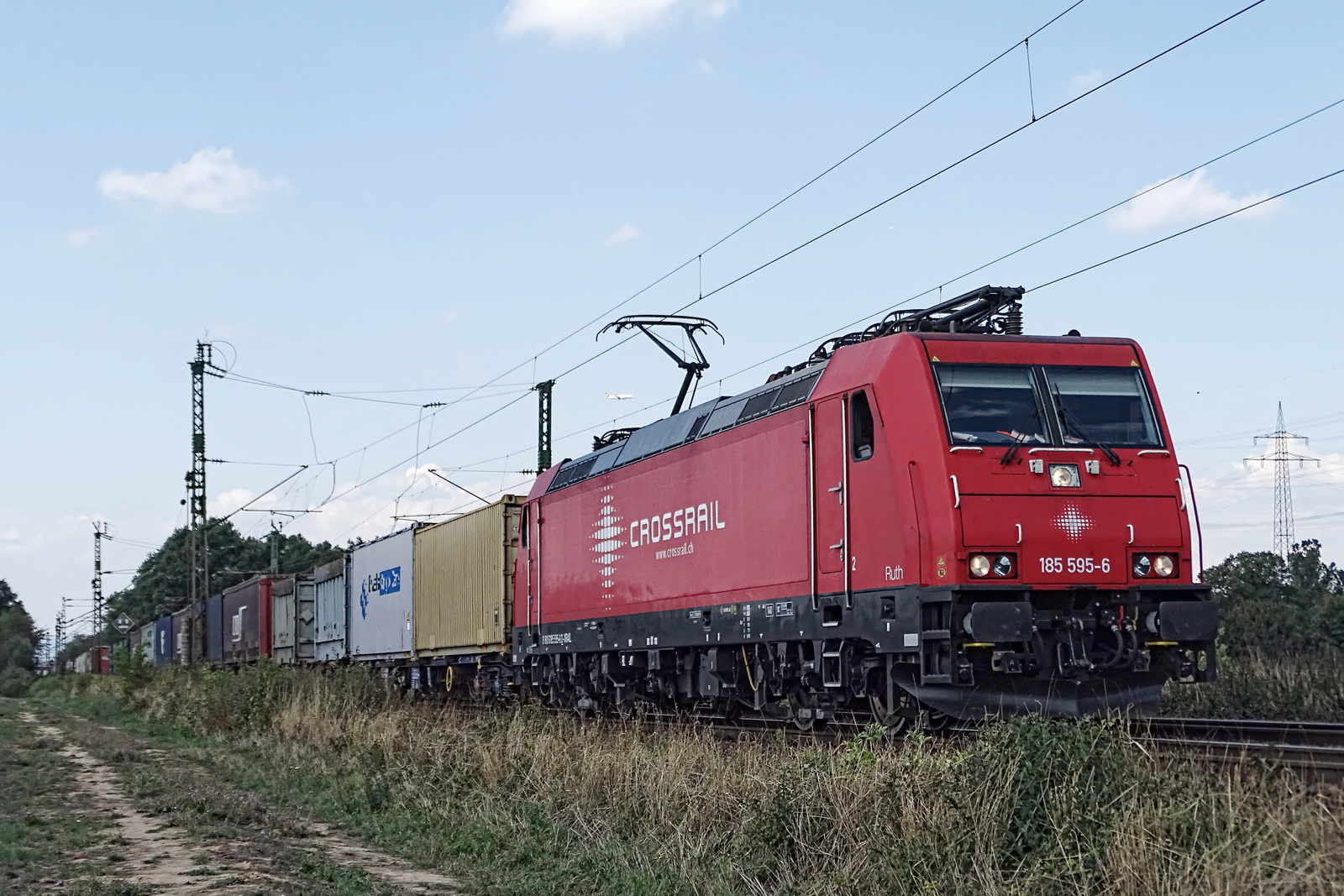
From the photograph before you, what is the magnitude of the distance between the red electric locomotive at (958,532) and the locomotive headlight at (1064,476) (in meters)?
0.02

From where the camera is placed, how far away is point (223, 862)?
10391mm

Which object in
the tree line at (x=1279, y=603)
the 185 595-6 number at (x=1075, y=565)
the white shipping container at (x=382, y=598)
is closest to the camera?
the 185 595-6 number at (x=1075, y=565)

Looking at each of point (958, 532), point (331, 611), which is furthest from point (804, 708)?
point (331, 611)

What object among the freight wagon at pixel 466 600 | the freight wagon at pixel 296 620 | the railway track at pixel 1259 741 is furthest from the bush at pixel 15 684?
the railway track at pixel 1259 741

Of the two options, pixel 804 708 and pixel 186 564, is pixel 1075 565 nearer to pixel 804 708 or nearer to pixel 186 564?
pixel 804 708

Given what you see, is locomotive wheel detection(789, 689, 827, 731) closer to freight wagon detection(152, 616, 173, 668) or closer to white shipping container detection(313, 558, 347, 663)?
white shipping container detection(313, 558, 347, 663)

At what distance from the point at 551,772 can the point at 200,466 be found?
90.4 feet

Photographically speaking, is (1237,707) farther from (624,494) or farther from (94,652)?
(94,652)

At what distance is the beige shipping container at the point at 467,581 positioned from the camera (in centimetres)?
2559

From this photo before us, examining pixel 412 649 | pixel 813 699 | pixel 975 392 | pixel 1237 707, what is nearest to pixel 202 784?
pixel 813 699

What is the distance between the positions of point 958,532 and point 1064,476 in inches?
50.8

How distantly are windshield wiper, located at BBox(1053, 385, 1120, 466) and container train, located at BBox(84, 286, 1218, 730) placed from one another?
0.02 m

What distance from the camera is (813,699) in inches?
605

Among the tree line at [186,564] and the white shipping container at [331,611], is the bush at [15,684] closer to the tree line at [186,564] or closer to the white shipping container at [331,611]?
the tree line at [186,564]
